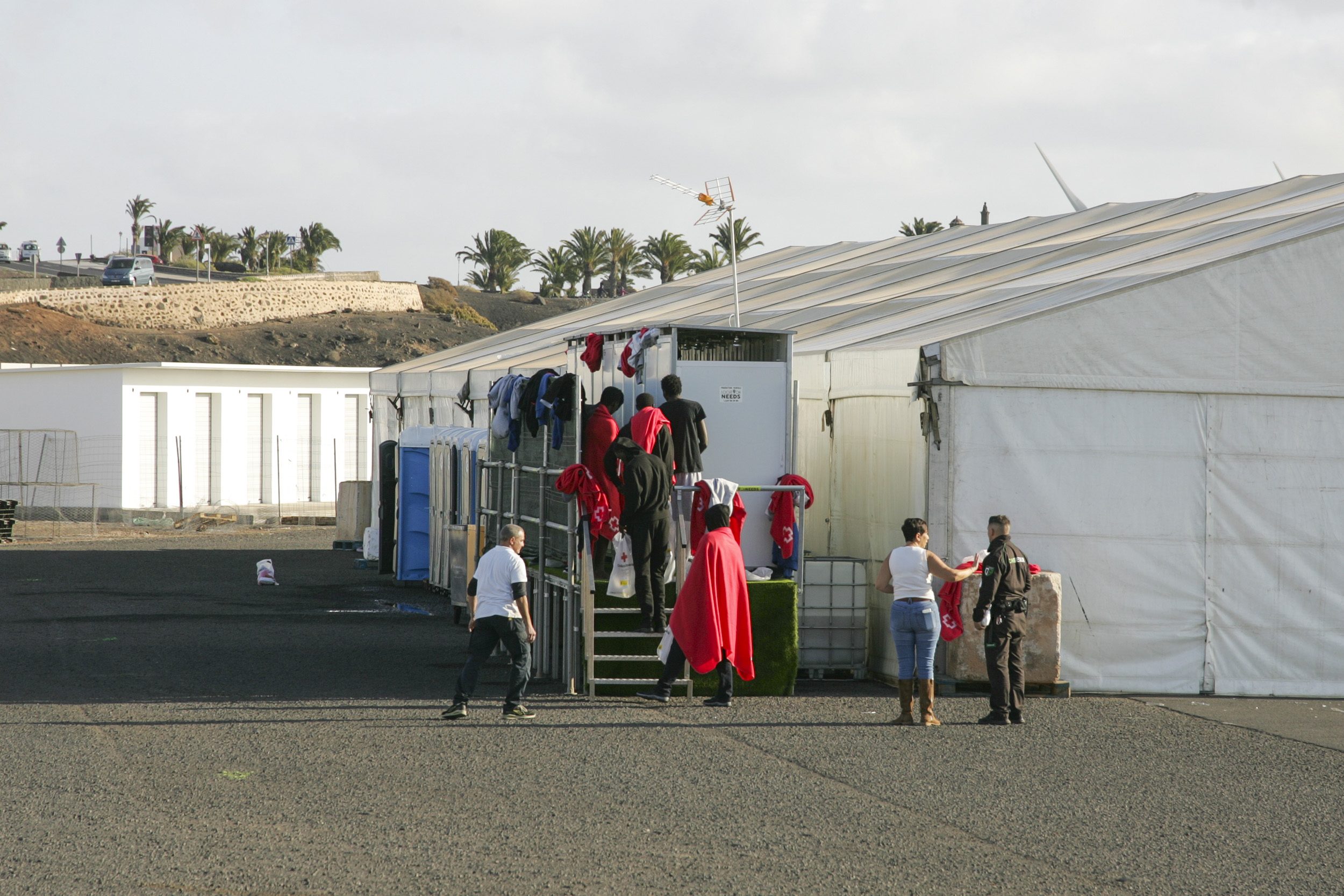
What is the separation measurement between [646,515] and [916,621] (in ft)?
7.33

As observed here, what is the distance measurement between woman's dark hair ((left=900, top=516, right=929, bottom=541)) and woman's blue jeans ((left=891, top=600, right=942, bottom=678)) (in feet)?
1.59

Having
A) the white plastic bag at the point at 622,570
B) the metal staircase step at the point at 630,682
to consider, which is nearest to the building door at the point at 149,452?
the metal staircase step at the point at 630,682

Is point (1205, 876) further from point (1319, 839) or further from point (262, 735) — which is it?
point (262, 735)

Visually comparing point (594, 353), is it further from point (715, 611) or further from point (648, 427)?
point (715, 611)

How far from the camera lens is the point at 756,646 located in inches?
426

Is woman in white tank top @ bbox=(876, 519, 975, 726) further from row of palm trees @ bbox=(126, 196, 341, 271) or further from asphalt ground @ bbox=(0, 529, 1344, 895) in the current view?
row of palm trees @ bbox=(126, 196, 341, 271)

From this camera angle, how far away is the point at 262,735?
29.4ft

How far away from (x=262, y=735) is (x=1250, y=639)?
8109 millimetres

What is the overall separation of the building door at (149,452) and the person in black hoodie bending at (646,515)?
23655 millimetres

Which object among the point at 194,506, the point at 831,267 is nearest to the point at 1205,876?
the point at 831,267

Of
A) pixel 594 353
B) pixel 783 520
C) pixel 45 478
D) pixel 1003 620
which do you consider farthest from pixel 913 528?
pixel 45 478

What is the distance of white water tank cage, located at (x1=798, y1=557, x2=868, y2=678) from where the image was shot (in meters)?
11.6

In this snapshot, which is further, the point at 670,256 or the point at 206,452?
the point at 670,256

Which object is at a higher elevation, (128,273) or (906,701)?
(128,273)
